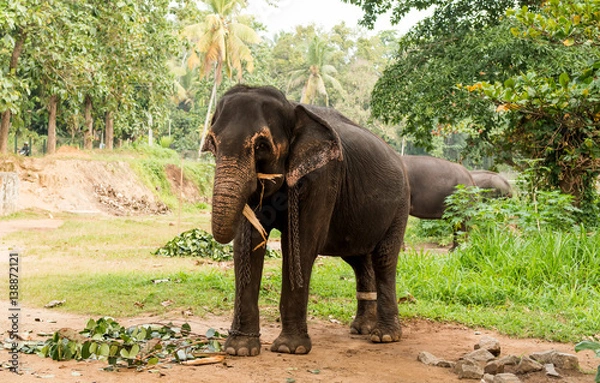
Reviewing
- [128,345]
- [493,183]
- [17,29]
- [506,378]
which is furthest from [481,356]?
[17,29]

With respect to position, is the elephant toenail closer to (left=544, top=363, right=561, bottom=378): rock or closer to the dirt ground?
the dirt ground

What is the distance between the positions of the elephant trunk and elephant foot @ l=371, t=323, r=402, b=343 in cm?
203

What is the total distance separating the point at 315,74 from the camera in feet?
159

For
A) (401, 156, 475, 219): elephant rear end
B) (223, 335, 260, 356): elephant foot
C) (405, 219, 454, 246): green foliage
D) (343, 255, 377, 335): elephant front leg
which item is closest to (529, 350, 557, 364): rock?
(343, 255, 377, 335): elephant front leg

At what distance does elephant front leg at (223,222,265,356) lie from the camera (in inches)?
200

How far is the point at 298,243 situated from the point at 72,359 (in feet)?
6.13

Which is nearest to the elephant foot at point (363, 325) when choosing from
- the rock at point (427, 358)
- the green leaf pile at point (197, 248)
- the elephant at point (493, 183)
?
the rock at point (427, 358)

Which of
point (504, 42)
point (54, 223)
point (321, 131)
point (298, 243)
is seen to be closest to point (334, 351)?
point (298, 243)

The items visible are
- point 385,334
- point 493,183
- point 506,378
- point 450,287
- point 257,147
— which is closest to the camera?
point 506,378

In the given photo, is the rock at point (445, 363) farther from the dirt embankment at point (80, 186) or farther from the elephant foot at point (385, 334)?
the dirt embankment at point (80, 186)

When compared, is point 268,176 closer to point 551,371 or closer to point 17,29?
point 551,371

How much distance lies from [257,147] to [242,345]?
5.01 ft

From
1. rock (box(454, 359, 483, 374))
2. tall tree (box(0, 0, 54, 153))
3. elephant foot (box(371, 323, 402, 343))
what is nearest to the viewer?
rock (box(454, 359, 483, 374))

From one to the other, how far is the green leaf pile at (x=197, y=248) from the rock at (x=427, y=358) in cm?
627
